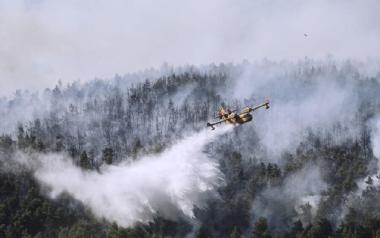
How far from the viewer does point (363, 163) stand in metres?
181

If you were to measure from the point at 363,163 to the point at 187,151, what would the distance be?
67.5 metres

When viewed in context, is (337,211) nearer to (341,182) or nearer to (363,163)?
(341,182)

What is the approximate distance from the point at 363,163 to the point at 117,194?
78.6 metres

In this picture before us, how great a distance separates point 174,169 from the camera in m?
127

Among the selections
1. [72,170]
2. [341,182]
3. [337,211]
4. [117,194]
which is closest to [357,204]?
[337,211]

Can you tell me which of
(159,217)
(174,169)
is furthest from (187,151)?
(159,217)

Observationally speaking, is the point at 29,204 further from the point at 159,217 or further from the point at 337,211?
the point at 337,211

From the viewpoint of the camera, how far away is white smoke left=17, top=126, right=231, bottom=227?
12575 centimetres

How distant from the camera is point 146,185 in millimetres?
126312

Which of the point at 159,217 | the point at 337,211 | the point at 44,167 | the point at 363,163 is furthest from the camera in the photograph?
the point at 363,163

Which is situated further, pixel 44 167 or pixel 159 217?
pixel 44 167

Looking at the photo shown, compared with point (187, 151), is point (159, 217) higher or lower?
lower

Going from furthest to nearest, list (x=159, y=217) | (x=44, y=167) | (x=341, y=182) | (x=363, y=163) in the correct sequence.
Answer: (x=363, y=163), (x=341, y=182), (x=44, y=167), (x=159, y=217)

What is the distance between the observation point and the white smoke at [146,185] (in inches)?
4951
